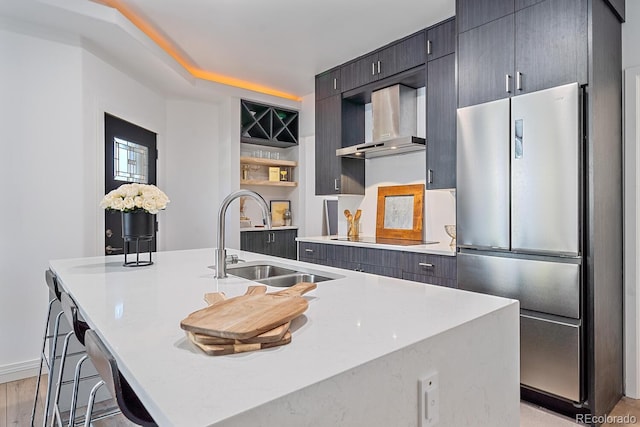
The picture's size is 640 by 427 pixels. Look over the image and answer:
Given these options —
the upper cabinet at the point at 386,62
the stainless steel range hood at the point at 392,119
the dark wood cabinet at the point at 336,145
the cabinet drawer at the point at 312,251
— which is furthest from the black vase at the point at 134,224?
the upper cabinet at the point at 386,62

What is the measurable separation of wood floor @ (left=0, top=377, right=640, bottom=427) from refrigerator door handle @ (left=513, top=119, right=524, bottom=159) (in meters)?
1.55

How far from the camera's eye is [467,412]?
41.5 inches

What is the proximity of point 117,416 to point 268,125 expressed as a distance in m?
3.94

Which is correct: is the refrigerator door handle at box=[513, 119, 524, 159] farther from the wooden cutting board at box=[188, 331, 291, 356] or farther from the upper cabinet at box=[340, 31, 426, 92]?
the wooden cutting board at box=[188, 331, 291, 356]

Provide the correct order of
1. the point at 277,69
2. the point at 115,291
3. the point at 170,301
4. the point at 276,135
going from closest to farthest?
the point at 170,301
the point at 115,291
the point at 277,69
the point at 276,135

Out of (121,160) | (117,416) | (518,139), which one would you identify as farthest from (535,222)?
(121,160)

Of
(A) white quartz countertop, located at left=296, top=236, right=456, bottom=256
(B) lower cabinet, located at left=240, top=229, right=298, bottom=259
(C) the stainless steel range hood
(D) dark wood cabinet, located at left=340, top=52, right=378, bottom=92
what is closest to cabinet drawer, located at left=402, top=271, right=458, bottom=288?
(A) white quartz countertop, located at left=296, top=236, right=456, bottom=256

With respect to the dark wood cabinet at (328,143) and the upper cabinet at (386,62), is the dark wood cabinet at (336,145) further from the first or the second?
the upper cabinet at (386,62)

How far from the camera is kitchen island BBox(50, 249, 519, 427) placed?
67cm

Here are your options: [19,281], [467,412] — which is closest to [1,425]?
[19,281]

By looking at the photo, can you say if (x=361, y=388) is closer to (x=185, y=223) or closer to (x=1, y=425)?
(x=1, y=425)

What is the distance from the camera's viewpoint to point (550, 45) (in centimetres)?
228

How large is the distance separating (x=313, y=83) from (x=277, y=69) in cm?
63

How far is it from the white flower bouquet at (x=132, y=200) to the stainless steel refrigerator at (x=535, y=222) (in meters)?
2.02
